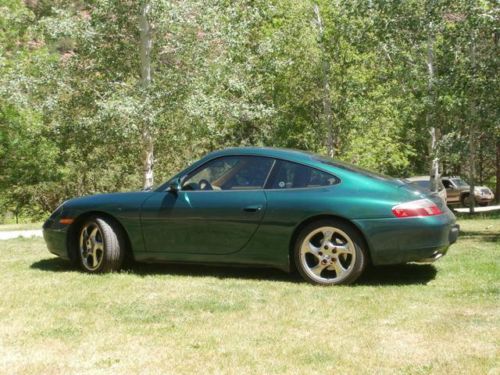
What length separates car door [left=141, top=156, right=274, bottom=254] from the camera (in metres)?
6.43

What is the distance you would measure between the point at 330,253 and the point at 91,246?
2600 mm

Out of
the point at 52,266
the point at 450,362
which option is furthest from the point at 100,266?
the point at 450,362

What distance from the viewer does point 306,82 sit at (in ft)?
93.3

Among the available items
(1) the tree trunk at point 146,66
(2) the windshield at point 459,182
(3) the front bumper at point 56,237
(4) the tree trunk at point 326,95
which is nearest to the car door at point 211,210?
(3) the front bumper at point 56,237

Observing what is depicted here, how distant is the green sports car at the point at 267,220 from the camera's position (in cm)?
600

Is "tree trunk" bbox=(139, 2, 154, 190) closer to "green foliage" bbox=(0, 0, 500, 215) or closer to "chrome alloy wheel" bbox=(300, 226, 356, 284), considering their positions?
"green foliage" bbox=(0, 0, 500, 215)

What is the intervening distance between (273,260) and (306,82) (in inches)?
898

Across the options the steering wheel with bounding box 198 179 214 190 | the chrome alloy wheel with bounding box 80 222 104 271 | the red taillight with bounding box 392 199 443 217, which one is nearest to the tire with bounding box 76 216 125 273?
the chrome alloy wheel with bounding box 80 222 104 271

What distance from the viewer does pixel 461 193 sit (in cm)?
3369

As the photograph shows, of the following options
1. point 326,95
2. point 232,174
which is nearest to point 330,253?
point 232,174

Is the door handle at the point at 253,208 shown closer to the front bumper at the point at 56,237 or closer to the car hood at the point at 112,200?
the car hood at the point at 112,200

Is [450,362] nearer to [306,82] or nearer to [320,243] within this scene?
[320,243]

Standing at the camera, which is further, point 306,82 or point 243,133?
point 243,133

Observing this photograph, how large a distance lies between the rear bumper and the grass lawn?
289 mm
